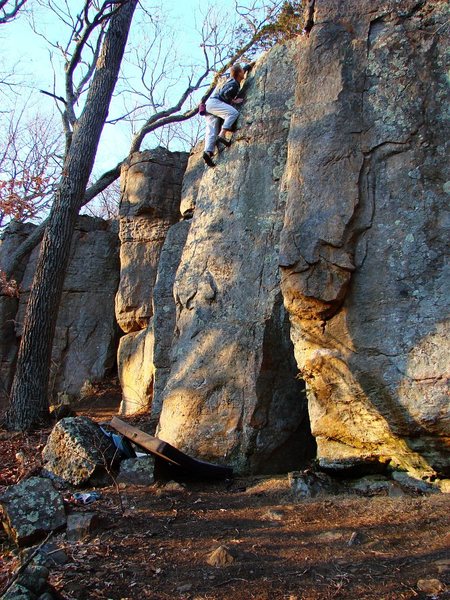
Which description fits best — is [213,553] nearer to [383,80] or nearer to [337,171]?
[337,171]

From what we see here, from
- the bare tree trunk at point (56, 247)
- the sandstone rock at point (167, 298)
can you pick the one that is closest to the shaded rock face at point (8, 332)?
the bare tree trunk at point (56, 247)

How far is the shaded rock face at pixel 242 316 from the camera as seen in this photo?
21.2 ft

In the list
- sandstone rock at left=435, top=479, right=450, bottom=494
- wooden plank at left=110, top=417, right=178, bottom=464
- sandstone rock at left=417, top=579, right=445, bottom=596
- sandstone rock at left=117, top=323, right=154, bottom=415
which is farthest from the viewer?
sandstone rock at left=117, top=323, right=154, bottom=415

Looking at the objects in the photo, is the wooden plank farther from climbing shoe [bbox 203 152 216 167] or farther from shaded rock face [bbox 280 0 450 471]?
climbing shoe [bbox 203 152 216 167]

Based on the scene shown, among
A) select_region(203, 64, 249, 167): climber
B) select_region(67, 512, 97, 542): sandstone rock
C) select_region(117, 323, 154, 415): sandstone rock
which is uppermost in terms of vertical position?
select_region(203, 64, 249, 167): climber

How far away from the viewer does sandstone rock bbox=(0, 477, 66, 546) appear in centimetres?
457

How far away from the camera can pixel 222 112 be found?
→ 766cm

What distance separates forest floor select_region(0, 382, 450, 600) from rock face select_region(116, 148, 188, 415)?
23.2 ft

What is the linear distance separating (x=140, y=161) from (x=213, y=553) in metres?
10.1

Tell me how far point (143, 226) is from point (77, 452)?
7522 millimetres

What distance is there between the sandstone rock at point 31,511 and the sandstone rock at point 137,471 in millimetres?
1258

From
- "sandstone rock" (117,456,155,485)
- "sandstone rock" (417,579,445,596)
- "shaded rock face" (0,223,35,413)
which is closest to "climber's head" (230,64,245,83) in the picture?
"sandstone rock" (117,456,155,485)

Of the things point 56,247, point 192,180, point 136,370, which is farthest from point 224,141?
point 136,370

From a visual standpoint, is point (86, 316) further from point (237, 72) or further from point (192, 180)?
point (237, 72)
